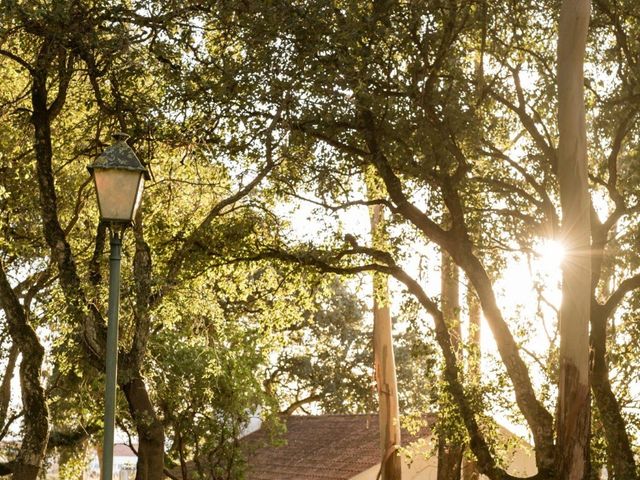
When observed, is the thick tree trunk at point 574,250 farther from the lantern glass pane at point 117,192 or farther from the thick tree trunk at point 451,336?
the lantern glass pane at point 117,192

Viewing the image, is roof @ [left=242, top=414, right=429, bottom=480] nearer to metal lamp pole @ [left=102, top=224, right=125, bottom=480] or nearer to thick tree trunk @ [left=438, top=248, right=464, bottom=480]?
thick tree trunk @ [left=438, top=248, right=464, bottom=480]

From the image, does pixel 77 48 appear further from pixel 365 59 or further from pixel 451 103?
pixel 451 103

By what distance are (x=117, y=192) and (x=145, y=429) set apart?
670 cm

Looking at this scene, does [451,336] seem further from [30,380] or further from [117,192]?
[117,192]

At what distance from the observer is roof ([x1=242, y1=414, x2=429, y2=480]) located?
28.7 m

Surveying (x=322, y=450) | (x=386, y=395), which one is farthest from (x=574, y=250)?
(x=322, y=450)

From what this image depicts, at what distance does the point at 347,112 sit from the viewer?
47.3 feet

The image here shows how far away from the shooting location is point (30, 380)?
660 inches

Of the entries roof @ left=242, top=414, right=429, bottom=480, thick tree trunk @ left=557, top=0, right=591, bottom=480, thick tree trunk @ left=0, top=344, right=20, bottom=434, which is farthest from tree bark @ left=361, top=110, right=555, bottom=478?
roof @ left=242, top=414, right=429, bottom=480

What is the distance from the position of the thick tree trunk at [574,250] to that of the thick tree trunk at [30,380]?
7.82 m

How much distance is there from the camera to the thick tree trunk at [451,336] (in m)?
16.7

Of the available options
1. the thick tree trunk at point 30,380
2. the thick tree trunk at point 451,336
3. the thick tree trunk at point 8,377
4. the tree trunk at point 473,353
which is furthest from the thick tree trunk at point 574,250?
the thick tree trunk at point 8,377

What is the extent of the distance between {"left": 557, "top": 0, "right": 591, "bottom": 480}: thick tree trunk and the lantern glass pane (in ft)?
22.1

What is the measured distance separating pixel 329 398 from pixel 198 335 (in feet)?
55.8
